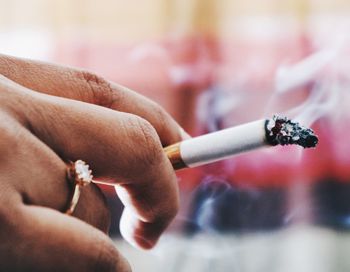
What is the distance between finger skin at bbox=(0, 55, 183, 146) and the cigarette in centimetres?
9

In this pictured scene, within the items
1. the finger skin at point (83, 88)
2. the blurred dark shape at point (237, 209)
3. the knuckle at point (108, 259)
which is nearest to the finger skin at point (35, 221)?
the knuckle at point (108, 259)

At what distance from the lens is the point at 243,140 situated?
0.55m

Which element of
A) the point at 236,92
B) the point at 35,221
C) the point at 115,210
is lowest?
the point at 35,221

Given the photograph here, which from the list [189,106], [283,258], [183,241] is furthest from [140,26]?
[283,258]

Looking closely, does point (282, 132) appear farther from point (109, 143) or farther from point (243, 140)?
point (109, 143)

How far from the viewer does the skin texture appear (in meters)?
0.46

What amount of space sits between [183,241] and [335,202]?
35cm

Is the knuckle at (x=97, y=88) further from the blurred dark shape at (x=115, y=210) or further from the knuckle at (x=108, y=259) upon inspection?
the blurred dark shape at (x=115, y=210)

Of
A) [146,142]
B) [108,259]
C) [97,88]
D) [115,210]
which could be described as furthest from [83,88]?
[115,210]

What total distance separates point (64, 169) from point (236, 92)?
833 millimetres

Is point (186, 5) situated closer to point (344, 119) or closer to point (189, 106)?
point (189, 106)

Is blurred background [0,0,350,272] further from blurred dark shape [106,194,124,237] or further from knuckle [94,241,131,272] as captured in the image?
knuckle [94,241,131,272]

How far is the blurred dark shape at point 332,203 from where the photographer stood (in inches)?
45.3

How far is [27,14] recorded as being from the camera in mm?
1441
